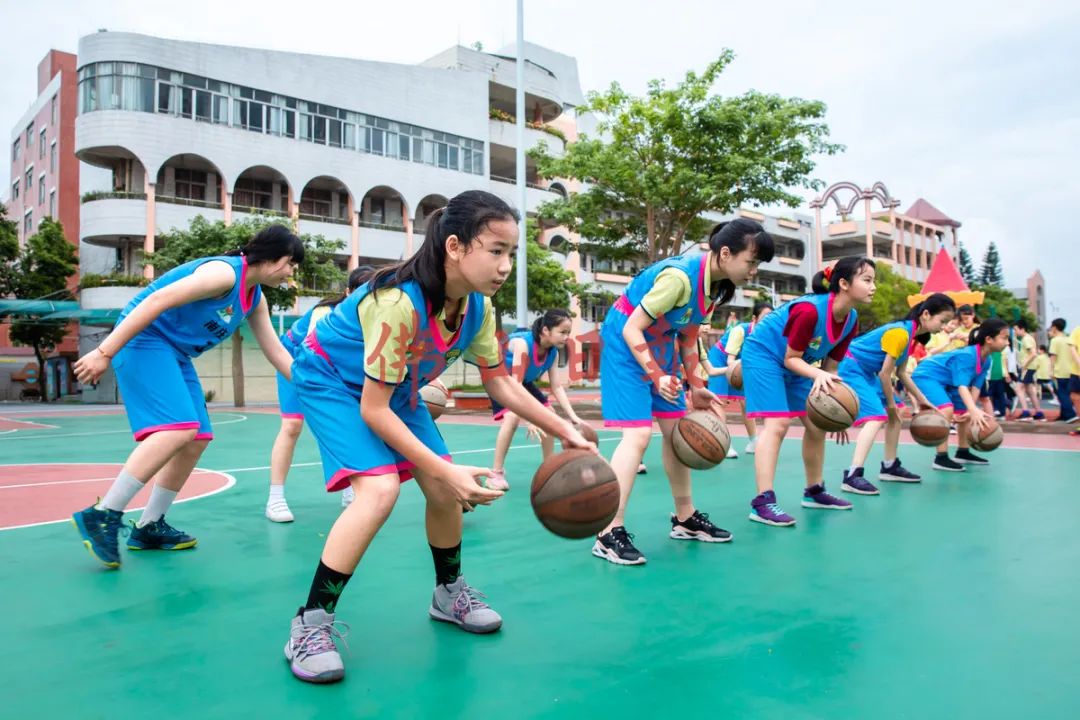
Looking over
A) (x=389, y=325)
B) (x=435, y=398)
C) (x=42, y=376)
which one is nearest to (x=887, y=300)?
(x=42, y=376)

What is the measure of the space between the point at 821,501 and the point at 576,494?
11.4 ft

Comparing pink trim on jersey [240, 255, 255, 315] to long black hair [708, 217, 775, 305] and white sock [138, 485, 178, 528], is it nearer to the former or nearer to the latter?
white sock [138, 485, 178, 528]

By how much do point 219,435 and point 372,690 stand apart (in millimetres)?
11875

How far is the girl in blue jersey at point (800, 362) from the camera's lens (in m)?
5.16

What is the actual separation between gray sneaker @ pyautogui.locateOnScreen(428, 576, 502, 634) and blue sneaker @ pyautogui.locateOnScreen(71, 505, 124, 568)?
6.23 feet

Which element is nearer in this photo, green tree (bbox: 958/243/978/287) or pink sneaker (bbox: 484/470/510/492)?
pink sneaker (bbox: 484/470/510/492)

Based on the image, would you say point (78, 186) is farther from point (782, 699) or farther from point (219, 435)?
point (782, 699)

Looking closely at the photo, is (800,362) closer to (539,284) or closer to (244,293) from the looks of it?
(244,293)

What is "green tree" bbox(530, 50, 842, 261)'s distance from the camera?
57.7ft

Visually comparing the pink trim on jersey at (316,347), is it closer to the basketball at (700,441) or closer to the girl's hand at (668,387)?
the girl's hand at (668,387)

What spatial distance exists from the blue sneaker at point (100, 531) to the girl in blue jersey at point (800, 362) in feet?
12.5

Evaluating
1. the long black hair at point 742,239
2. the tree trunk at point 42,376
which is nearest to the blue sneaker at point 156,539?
Answer: the long black hair at point 742,239

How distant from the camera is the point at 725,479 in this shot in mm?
7418

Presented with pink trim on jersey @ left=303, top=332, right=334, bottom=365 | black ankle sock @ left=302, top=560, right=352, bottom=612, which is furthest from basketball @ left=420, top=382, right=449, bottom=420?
black ankle sock @ left=302, top=560, right=352, bottom=612
